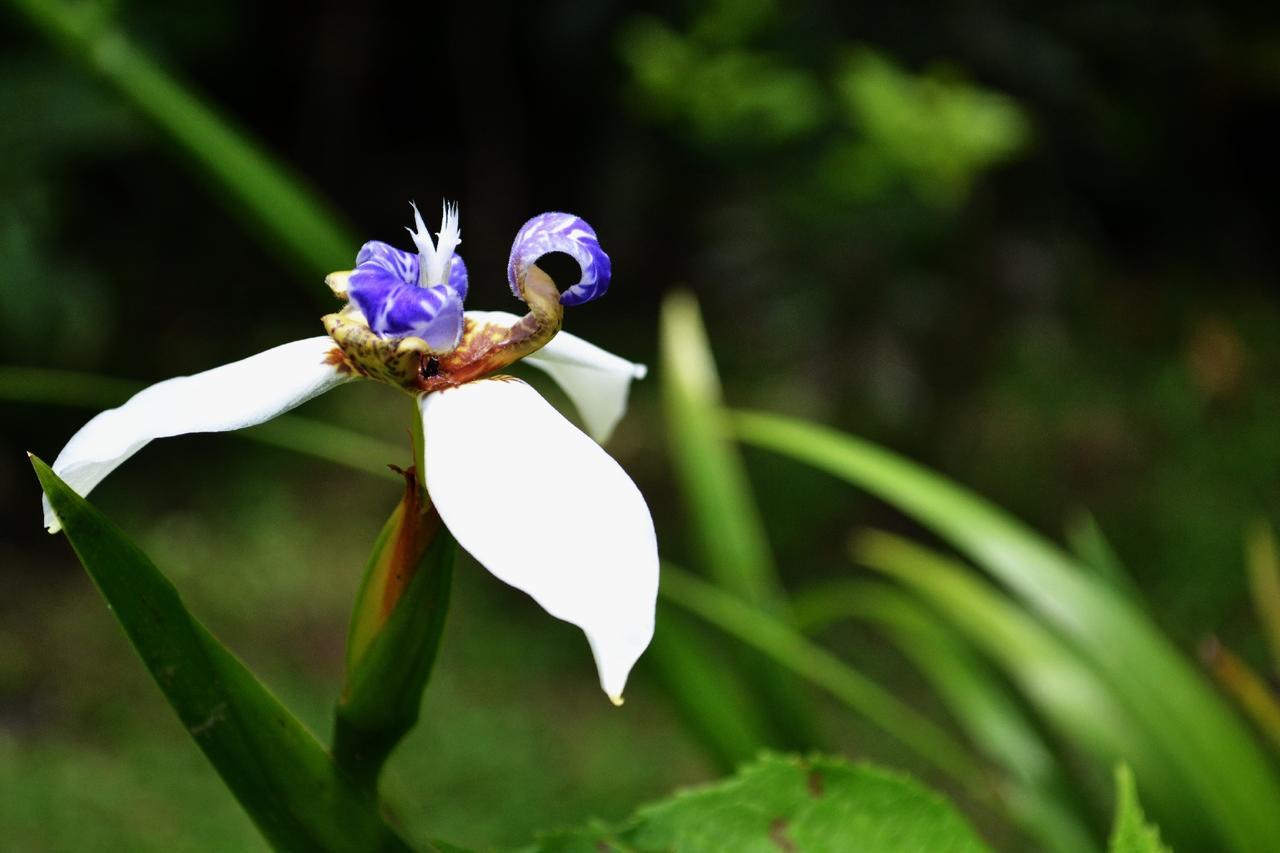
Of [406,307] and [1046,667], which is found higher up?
[1046,667]

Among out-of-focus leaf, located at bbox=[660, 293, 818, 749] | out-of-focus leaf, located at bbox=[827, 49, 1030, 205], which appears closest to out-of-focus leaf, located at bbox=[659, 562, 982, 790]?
out-of-focus leaf, located at bbox=[660, 293, 818, 749]

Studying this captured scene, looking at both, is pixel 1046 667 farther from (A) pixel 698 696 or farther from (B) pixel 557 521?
(B) pixel 557 521

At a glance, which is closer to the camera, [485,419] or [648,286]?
[485,419]

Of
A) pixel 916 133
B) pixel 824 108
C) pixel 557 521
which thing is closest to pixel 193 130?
pixel 557 521

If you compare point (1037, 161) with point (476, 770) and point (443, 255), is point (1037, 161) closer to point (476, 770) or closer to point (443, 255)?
point (476, 770)

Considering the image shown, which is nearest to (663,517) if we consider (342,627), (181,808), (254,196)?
(342,627)

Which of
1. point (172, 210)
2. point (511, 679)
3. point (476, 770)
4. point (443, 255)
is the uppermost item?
point (172, 210)

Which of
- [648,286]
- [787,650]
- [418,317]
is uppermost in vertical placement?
[648,286]
